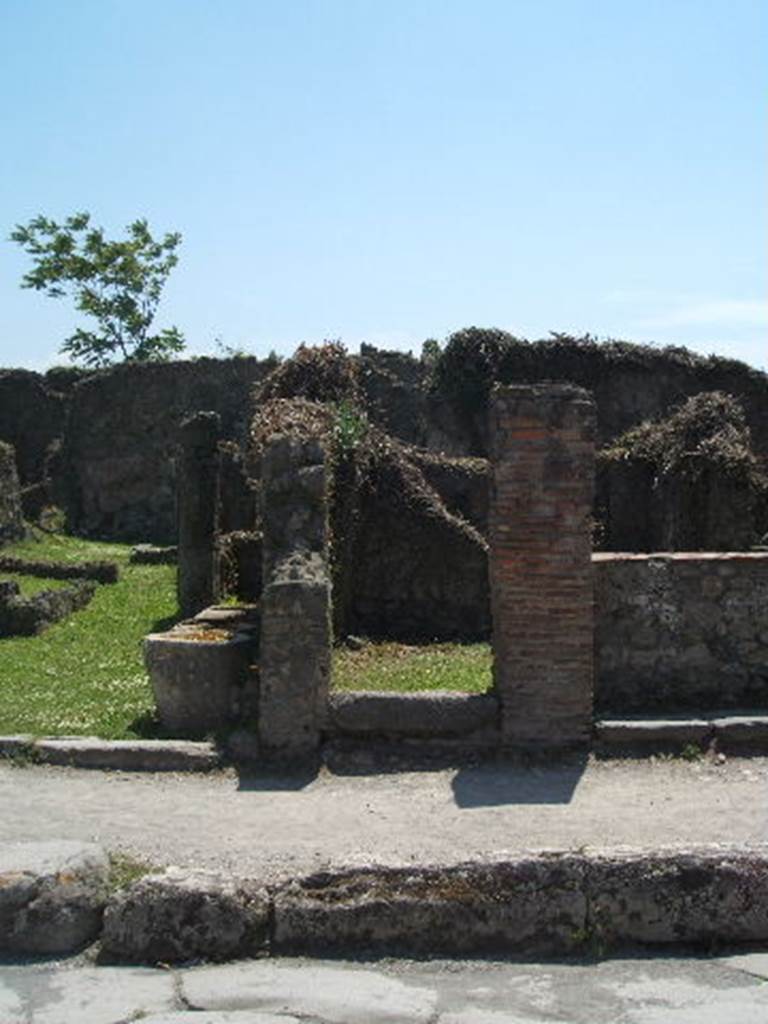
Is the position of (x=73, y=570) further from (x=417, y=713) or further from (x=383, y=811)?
(x=383, y=811)

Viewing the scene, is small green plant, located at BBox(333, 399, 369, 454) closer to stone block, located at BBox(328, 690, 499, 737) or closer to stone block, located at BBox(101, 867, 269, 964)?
stone block, located at BBox(328, 690, 499, 737)

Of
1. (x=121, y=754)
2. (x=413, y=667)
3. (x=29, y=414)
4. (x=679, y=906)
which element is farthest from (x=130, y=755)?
(x=29, y=414)

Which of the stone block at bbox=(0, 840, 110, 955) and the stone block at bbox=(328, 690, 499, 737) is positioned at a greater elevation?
the stone block at bbox=(328, 690, 499, 737)

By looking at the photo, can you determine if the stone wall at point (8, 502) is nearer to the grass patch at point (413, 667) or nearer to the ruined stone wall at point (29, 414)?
the ruined stone wall at point (29, 414)

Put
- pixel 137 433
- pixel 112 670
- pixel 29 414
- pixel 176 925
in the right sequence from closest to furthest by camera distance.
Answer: pixel 176 925 → pixel 112 670 → pixel 137 433 → pixel 29 414

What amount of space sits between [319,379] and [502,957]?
9.78 m

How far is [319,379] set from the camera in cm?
1430

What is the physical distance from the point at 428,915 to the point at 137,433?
22657mm

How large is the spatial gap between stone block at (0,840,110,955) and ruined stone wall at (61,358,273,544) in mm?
20442

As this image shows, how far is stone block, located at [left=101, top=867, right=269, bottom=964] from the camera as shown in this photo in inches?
201

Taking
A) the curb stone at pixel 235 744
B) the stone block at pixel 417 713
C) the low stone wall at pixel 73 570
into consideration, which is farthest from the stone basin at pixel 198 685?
the low stone wall at pixel 73 570

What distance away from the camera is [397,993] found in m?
4.66

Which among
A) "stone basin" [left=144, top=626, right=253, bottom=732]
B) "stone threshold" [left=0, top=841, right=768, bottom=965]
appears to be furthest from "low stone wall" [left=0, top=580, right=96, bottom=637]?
"stone threshold" [left=0, top=841, right=768, bottom=965]

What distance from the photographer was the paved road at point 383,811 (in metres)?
6.28
